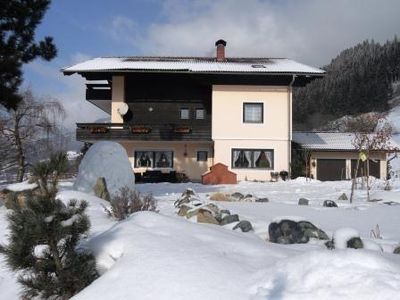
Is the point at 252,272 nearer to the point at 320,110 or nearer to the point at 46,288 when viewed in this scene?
the point at 46,288

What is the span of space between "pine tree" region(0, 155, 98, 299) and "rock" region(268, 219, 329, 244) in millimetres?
2853

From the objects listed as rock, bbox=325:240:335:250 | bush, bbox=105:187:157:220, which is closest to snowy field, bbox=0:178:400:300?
rock, bbox=325:240:335:250

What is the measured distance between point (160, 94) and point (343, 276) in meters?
24.3

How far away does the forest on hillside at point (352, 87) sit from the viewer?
64.6 m

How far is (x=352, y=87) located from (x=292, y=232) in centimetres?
6848

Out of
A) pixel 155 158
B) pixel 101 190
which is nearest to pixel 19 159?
pixel 155 158

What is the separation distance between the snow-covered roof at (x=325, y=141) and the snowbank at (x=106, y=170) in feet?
52.9

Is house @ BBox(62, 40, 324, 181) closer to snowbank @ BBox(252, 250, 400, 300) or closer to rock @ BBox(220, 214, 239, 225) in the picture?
rock @ BBox(220, 214, 239, 225)

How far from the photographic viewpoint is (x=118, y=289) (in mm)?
4113

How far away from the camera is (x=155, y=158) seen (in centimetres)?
2741

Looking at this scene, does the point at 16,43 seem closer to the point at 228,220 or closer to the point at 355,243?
the point at 228,220

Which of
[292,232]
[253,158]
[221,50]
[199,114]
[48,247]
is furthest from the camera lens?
[221,50]

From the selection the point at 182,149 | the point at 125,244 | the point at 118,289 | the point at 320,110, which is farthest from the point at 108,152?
the point at 320,110

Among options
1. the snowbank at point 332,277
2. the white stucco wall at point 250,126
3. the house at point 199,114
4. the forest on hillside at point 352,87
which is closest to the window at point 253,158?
the house at point 199,114
